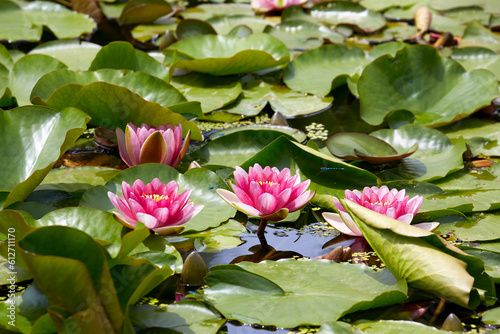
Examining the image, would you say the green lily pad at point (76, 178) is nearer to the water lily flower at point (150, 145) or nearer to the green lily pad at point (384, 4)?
the water lily flower at point (150, 145)

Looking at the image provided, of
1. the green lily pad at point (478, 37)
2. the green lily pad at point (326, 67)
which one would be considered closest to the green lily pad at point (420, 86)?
the green lily pad at point (326, 67)

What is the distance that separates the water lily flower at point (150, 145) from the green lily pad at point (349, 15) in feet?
9.14

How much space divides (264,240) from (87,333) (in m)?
0.87

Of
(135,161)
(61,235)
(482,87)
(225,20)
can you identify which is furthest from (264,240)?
(225,20)

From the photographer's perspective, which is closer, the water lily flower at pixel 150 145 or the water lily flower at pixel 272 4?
the water lily flower at pixel 150 145

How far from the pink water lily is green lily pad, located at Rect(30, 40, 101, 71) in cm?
191

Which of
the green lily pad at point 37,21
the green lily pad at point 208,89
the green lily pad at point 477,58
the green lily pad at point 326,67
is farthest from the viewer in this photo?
the green lily pad at point 37,21

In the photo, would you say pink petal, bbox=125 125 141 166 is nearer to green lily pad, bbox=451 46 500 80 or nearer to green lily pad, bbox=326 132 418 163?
green lily pad, bbox=326 132 418 163

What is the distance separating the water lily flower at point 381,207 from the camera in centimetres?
190

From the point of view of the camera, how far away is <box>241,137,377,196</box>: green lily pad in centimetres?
228

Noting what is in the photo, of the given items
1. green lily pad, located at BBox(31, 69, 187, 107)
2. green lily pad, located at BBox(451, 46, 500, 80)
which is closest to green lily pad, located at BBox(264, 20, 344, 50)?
green lily pad, located at BBox(451, 46, 500, 80)

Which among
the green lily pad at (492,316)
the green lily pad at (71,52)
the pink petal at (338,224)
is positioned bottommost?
the pink petal at (338,224)

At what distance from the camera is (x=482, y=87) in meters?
3.03

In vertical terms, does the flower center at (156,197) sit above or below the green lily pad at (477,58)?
below
